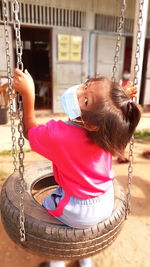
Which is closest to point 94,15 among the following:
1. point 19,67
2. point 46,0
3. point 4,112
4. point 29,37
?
point 46,0

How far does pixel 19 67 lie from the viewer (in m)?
1.06

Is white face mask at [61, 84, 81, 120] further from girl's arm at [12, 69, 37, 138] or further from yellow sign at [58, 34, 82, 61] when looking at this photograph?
yellow sign at [58, 34, 82, 61]

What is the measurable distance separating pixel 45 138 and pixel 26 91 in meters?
0.24

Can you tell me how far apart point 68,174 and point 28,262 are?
40.7 inches

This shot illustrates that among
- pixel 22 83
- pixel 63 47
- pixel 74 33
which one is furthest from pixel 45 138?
pixel 74 33

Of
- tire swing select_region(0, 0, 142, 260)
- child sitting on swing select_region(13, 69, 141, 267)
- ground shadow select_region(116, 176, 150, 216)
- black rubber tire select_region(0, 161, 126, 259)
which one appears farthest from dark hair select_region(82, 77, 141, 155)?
ground shadow select_region(116, 176, 150, 216)

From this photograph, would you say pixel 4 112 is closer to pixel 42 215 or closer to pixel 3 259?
pixel 3 259

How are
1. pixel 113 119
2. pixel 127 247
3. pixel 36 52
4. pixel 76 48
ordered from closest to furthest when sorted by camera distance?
pixel 113 119 → pixel 127 247 → pixel 76 48 → pixel 36 52

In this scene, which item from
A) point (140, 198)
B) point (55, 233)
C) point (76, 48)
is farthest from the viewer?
point (76, 48)

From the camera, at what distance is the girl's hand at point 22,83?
1067mm

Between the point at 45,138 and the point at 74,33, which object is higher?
the point at 74,33

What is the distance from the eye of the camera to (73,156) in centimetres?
111

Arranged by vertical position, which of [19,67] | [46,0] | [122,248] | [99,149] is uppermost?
[46,0]

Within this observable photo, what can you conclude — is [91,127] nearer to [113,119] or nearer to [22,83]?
[113,119]
